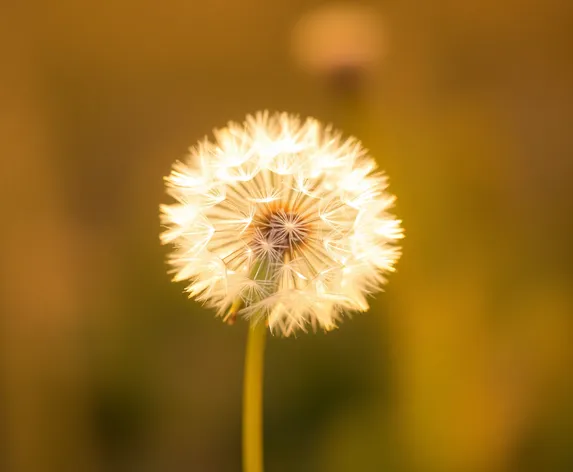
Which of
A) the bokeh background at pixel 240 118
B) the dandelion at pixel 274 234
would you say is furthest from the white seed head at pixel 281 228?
the bokeh background at pixel 240 118

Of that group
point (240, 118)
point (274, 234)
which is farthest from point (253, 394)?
point (240, 118)

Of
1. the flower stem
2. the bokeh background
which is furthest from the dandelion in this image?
the bokeh background

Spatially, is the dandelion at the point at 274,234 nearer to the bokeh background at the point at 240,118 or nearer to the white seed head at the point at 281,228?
the white seed head at the point at 281,228

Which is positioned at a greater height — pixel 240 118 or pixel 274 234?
pixel 240 118

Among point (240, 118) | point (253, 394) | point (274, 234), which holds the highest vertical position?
point (240, 118)

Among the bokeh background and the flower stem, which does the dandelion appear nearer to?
the flower stem

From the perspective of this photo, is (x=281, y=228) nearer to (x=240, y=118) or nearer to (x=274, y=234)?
(x=274, y=234)
